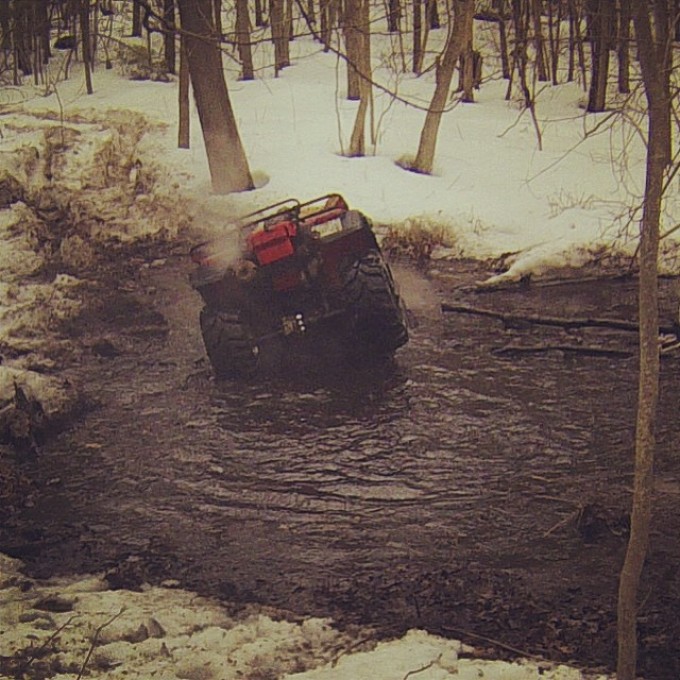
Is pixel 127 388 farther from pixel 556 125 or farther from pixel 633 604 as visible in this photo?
pixel 556 125

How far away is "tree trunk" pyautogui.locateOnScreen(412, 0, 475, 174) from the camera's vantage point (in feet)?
49.3

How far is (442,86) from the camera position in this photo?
15352mm

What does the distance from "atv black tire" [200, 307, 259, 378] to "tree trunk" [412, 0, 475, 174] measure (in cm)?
727

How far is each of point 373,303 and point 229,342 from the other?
3.81ft

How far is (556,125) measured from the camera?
1806cm

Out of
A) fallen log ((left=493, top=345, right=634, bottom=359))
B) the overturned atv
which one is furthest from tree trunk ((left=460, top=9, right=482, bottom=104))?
the overturned atv

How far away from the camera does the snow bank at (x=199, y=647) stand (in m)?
4.66

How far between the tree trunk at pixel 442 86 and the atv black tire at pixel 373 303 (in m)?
6.90

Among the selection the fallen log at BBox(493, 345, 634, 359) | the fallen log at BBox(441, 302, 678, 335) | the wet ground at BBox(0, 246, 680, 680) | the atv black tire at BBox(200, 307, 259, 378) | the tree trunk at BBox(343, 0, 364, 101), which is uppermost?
the tree trunk at BBox(343, 0, 364, 101)

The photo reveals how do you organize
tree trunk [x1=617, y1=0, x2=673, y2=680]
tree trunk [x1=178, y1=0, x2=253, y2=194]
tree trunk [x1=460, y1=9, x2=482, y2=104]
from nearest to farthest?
1. tree trunk [x1=617, y1=0, x2=673, y2=680]
2. tree trunk [x1=178, y1=0, x2=253, y2=194]
3. tree trunk [x1=460, y1=9, x2=482, y2=104]

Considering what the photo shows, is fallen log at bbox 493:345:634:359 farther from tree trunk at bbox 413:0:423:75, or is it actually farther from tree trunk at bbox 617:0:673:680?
tree trunk at bbox 413:0:423:75

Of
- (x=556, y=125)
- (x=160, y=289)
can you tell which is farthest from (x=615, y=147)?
(x=160, y=289)

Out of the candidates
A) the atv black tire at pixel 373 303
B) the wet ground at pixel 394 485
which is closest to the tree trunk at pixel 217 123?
the wet ground at pixel 394 485

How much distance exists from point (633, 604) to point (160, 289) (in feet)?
28.5
